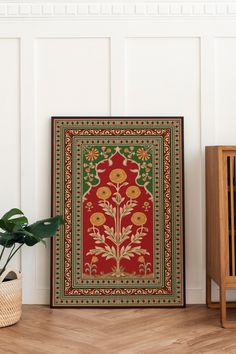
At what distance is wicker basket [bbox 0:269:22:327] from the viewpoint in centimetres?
355

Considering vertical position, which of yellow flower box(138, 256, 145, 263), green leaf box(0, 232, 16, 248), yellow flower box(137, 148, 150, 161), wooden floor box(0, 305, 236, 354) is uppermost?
yellow flower box(137, 148, 150, 161)

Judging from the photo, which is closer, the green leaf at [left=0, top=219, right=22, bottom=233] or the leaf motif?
the green leaf at [left=0, top=219, right=22, bottom=233]

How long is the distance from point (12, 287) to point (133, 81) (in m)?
1.61

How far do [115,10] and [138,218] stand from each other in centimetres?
144

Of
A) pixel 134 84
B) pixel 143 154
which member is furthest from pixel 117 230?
pixel 134 84

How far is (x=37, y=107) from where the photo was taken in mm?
4109

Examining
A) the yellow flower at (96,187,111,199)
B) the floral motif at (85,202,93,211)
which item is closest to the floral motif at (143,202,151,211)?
the yellow flower at (96,187,111,199)

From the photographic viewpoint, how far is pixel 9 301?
11.8ft

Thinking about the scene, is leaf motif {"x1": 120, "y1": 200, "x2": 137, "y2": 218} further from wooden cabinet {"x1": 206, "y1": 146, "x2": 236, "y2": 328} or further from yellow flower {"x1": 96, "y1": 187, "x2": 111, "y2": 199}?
wooden cabinet {"x1": 206, "y1": 146, "x2": 236, "y2": 328}

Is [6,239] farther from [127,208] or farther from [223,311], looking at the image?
[223,311]

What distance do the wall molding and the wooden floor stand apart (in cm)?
200

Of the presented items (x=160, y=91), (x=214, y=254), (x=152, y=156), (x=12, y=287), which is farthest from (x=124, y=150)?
(x=12, y=287)

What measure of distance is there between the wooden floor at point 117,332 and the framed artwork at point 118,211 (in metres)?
0.16

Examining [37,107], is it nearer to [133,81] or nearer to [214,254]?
[133,81]
